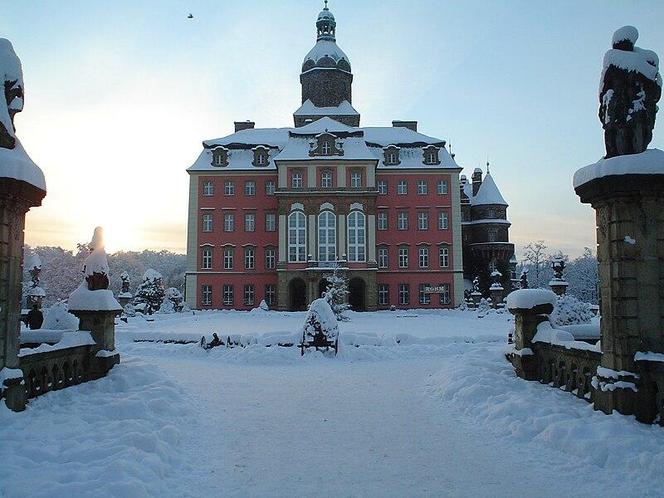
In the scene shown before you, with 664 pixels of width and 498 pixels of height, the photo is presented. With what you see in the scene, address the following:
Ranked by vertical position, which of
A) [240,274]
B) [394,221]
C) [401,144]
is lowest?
[240,274]

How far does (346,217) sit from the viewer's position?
45.2 m

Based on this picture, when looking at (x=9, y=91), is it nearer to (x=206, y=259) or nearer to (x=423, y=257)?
(x=206, y=259)

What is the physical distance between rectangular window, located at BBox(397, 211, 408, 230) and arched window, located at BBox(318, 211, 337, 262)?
6.36 m

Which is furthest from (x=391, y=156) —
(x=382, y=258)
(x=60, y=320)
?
(x=60, y=320)

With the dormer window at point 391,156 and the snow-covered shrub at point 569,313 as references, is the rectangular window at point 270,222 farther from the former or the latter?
the snow-covered shrub at point 569,313

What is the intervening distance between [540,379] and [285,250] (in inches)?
1417

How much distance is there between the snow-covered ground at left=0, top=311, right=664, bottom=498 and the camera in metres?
5.06

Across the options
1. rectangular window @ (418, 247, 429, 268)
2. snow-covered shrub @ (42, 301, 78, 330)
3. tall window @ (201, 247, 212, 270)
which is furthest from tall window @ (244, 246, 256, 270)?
snow-covered shrub @ (42, 301, 78, 330)

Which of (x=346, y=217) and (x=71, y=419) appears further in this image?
(x=346, y=217)

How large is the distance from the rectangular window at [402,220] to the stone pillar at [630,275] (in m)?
41.0

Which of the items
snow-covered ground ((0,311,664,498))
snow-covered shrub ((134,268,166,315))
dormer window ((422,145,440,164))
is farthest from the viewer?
dormer window ((422,145,440,164))

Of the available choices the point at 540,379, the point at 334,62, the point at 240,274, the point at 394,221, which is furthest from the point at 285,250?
the point at 540,379

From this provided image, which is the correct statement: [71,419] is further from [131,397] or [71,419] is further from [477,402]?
[477,402]

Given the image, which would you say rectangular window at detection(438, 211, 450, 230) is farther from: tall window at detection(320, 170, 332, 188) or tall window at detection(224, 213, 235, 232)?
tall window at detection(224, 213, 235, 232)
